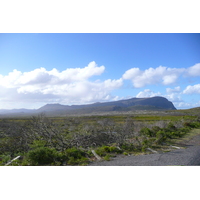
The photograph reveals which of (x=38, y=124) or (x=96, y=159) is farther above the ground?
(x=38, y=124)

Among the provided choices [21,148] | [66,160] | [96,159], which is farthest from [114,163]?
[21,148]

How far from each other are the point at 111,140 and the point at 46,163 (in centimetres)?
560

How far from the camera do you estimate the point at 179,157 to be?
22.1ft

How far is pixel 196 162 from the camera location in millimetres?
6031

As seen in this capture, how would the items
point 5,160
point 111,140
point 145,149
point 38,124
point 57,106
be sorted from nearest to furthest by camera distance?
point 5,160 < point 145,149 < point 38,124 < point 111,140 < point 57,106

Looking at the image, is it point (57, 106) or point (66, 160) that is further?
point (57, 106)

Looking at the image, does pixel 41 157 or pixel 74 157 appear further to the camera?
pixel 74 157

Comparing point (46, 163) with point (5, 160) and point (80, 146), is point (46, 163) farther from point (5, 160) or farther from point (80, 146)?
point (80, 146)

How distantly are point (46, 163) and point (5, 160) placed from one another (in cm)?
173

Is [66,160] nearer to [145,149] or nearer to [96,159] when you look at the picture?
[96,159]

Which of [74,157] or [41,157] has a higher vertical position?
[41,157]

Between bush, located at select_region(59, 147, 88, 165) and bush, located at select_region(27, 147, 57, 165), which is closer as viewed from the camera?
bush, located at select_region(27, 147, 57, 165)

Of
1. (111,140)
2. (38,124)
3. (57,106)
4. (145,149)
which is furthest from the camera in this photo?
(57,106)

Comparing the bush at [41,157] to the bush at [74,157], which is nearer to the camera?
the bush at [41,157]
